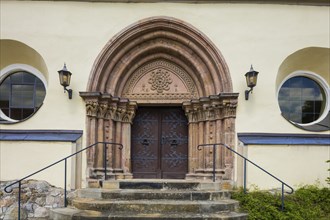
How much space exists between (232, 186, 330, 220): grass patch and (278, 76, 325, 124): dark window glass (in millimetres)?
2063

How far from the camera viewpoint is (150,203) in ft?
16.9

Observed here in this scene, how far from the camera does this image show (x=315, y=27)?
6.95 meters

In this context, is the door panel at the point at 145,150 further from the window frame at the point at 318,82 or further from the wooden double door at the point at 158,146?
the window frame at the point at 318,82

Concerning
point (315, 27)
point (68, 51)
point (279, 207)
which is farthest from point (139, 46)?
point (279, 207)

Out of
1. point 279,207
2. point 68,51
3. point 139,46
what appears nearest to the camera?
point 279,207

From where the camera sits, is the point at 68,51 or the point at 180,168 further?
Result: the point at 180,168


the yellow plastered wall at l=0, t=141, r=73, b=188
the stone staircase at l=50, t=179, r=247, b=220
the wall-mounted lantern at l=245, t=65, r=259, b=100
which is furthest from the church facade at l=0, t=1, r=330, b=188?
the stone staircase at l=50, t=179, r=247, b=220

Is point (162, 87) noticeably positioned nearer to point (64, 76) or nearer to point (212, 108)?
point (212, 108)

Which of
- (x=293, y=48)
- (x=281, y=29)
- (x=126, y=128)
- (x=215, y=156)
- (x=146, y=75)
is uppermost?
(x=281, y=29)

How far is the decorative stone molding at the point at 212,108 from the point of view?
6629mm

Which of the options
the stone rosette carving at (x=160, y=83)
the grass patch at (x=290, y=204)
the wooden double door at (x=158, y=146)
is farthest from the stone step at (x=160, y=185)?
the stone rosette carving at (x=160, y=83)

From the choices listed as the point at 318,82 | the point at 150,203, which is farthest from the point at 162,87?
the point at 318,82

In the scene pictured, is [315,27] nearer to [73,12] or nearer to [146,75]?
[146,75]

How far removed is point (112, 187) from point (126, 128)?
184 centimetres
